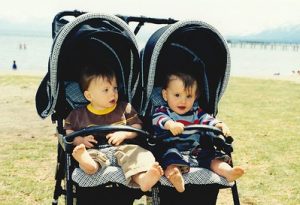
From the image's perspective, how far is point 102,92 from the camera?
13.3 ft

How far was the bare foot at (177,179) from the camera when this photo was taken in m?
3.43

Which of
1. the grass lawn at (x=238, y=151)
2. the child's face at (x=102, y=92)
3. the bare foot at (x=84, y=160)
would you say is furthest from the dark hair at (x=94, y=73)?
the grass lawn at (x=238, y=151)

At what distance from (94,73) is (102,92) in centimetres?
19

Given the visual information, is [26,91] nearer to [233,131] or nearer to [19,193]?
[233,131]

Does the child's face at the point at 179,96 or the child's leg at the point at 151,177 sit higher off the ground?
the child's face at the point at 179,96

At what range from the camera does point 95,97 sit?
4059mm

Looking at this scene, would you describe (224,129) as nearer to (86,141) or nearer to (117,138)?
(117,138)

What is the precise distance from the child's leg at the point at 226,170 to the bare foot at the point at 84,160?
935mm

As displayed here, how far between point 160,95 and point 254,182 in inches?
110

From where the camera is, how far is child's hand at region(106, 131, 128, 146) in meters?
3.75

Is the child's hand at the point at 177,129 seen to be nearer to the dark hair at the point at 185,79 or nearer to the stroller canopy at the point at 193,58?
the dark hair at the point at 185,79

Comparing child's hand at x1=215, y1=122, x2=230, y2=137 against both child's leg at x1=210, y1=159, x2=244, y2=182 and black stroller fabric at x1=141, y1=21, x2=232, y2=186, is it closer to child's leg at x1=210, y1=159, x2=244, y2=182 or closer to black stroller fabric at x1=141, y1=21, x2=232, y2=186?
child's leg at x1=210, y1=159, x2=244, y2=182

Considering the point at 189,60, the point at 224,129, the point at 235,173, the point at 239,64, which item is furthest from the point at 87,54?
the point at 239,64

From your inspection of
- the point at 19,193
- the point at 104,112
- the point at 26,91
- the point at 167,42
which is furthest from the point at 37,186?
the point at 26,91
